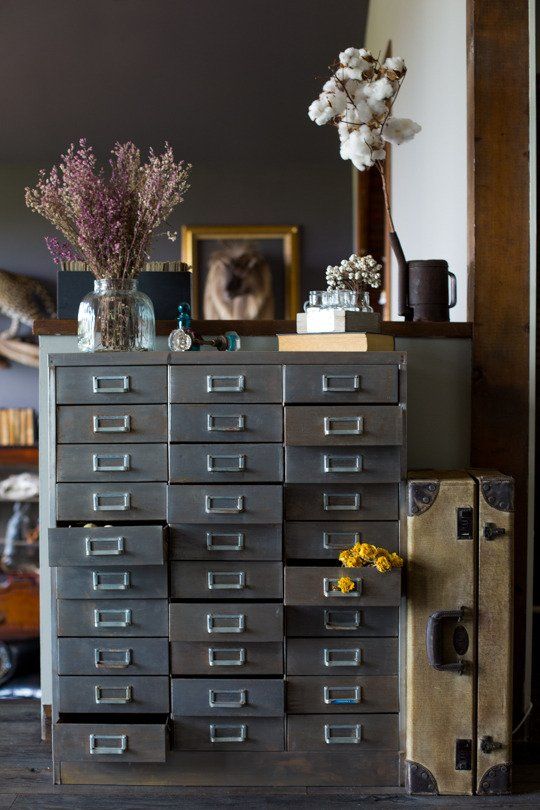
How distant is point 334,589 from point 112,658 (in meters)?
0.58

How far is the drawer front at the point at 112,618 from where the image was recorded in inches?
78.6

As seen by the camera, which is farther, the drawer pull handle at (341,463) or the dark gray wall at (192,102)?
the dark gray wall at (192,102)

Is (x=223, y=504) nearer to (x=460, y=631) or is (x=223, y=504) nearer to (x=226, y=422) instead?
(x=226, y=422)

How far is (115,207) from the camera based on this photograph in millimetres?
2078

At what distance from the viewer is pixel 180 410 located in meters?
1.96

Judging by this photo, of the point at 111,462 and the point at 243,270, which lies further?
the point at 243,270

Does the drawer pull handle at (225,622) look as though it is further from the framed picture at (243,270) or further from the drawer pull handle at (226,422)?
the framed picture at (243,270)

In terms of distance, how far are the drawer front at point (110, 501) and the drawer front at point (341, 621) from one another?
43 centimetres

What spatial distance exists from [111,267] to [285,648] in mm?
1083

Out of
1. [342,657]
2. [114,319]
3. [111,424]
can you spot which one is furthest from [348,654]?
[114,319]

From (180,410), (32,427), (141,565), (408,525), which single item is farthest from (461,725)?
(32,427)

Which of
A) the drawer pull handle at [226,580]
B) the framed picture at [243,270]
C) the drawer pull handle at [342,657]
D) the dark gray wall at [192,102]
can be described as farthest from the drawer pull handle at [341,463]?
the framed picture at [243,270]

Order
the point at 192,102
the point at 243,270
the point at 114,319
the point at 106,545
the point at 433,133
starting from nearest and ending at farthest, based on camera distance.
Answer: the point at 106,545
the point at 114,319
the point at 433,133
the point at 192,102
the point at 243,270

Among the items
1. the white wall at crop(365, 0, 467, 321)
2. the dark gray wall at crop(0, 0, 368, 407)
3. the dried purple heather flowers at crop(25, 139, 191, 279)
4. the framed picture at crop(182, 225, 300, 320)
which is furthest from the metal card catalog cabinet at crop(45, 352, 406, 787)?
the framed picture at crop(182, 225, 300, 320)
